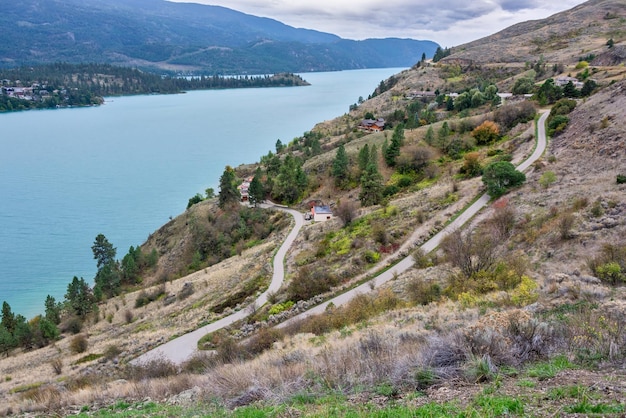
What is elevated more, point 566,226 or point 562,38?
point 562,38

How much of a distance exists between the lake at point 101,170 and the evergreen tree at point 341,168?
25423mm

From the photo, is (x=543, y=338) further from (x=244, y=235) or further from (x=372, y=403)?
(x=244, y=235)

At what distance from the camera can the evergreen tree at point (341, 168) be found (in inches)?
1754

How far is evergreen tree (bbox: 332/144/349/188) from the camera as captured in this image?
4456cm

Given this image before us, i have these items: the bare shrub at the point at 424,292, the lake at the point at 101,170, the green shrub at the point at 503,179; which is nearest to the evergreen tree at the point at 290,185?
the lake at the point at 101,170

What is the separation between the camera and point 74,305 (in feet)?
102

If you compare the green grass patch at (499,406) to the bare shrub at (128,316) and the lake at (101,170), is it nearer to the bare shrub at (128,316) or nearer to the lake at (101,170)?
the bare shrub at (128,316)

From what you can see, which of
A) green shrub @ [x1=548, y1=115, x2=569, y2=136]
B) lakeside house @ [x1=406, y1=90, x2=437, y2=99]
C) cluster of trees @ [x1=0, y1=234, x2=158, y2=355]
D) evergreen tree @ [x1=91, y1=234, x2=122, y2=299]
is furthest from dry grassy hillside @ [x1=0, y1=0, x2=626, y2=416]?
lakeside house @ [x1=406, y1=90, x2=437, y2=99]

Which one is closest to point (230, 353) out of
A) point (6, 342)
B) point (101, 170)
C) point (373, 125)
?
point (6, 342)

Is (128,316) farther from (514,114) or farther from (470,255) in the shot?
(514,114)

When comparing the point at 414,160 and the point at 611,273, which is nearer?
the point at 611,273

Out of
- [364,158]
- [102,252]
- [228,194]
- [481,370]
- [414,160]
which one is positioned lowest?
[102,252]

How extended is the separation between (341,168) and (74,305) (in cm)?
2875

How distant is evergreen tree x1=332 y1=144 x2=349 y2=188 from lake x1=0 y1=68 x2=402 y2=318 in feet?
83.4
